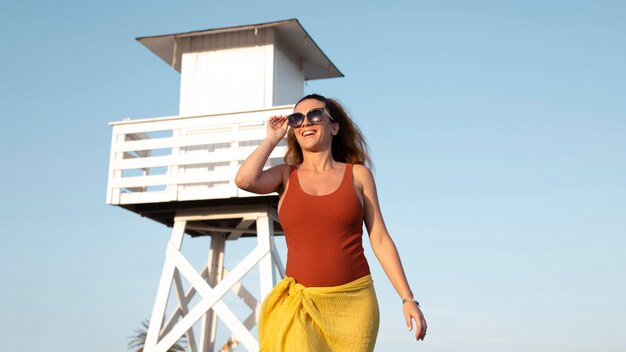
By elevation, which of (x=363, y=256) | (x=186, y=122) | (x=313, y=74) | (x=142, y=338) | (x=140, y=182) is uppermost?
(x=313, y=74)

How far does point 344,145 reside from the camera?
491 cm

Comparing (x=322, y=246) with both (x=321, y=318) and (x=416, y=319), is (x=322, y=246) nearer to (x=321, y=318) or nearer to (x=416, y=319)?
(x=321, y=318)

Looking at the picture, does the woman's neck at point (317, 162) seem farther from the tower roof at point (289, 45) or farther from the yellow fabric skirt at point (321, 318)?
the tower roof at point (289, 45)

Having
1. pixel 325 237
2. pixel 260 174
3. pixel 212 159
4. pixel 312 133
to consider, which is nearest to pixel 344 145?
pixel 312 133

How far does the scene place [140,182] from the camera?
15.5 metres

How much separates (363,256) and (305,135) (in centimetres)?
75

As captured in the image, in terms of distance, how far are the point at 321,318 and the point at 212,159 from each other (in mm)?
11350

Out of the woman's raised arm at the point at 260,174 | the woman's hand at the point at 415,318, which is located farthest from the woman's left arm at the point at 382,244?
the woman's raised arm at the point at 260,174

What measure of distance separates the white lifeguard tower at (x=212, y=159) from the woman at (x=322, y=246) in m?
9.93

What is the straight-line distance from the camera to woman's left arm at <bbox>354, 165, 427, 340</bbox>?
4250 millimetres

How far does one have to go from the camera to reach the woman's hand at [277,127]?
4.66 m

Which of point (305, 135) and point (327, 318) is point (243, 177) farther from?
point (327, 318)

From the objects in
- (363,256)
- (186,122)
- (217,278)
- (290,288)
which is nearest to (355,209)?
(363,256)

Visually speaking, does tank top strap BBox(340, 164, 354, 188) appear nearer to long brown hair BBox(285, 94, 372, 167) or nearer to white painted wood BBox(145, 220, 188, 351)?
long brown hair BBox(285, 94, 372, 167)
